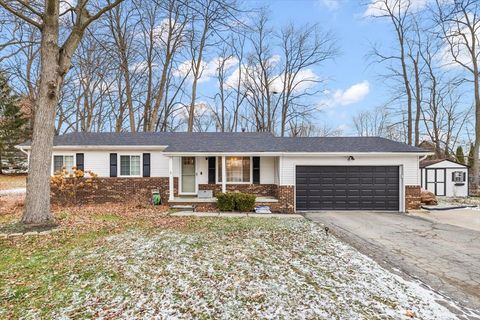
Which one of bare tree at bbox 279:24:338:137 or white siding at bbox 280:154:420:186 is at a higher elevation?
bare tree at bbox 279:24:338:137

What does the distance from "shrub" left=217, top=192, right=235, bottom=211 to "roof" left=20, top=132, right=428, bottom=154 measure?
2.12 m

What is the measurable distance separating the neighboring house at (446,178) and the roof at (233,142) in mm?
5287

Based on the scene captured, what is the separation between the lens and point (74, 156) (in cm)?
1193

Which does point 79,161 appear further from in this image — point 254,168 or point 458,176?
point 458,176

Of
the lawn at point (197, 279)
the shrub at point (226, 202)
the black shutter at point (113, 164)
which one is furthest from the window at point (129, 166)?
the lawn at point (197, 279)

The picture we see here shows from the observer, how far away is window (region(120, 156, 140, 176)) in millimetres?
11992

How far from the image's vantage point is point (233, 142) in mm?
12281

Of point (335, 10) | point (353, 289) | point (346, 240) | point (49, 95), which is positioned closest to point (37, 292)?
point (353, 289)

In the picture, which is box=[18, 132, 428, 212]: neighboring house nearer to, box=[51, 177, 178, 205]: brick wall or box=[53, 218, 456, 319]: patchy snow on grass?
box=[51, 177, 178, 205]: brick wall

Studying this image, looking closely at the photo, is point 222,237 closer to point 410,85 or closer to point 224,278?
point 224,278

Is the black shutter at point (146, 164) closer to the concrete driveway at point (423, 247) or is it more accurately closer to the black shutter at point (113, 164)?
the black shutter at point (113, 164)

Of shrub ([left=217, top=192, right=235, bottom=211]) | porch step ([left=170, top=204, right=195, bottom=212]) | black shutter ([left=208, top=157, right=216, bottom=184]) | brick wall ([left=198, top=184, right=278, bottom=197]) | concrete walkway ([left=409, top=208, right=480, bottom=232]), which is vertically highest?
black shutter ([left=208, top=157, right=216, bottom=184])

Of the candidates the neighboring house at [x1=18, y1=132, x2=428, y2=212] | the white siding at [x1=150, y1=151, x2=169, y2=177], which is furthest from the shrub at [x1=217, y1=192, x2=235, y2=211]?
the white siding at [x1=150, y1=151, x2=169, y2=177]

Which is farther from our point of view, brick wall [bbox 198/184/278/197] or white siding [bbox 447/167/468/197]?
white siding [bbox 447/167/468/197]
